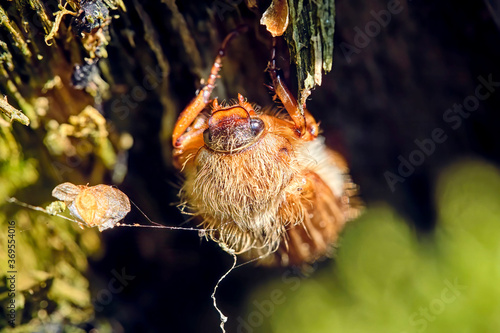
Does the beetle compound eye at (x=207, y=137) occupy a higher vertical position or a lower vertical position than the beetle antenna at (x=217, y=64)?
lower

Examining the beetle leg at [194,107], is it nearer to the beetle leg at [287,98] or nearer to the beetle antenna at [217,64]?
the beetle antenna at [217,64]

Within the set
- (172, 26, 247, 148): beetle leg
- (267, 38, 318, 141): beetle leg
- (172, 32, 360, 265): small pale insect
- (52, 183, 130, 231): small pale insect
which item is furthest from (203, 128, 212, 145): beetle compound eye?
(52, 183, 130, 231): small pale insect

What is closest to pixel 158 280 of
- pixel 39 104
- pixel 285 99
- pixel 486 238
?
pixel 39 104

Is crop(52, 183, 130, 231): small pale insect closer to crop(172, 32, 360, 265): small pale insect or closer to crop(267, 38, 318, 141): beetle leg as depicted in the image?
crop(172, 32, 360, 265): small pale insect

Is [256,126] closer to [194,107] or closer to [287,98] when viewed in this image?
[287,98]

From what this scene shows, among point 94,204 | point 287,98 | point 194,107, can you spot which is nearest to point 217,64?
point 194,107

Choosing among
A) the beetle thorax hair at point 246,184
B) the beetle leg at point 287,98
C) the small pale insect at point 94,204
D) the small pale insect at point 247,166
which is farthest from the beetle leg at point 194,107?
the small pale insect at point 94,204

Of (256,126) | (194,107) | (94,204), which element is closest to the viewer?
(94,204)

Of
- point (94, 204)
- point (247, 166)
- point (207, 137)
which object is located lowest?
point (94, 204)
